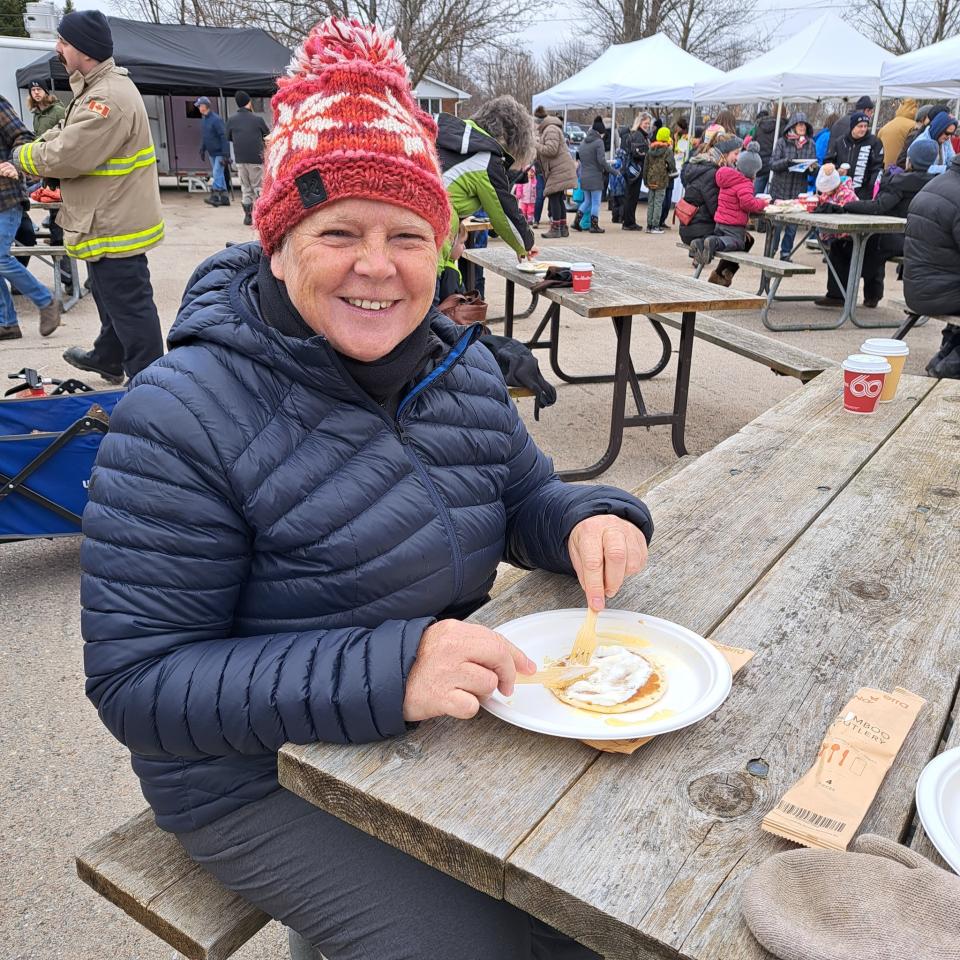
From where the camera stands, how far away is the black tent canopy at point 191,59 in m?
19.2

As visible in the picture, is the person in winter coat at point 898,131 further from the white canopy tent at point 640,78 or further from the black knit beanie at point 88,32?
the black knit beanie at point 88,32

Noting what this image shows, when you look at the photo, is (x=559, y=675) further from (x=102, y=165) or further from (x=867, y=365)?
(x=102, y=165)

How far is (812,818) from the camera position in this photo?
40.7 inches

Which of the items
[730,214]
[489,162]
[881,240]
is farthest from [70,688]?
[881,240]

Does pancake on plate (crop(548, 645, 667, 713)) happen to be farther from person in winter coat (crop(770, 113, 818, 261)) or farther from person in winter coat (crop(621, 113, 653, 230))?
person in winter coat (crop(621, 113, 653, 230))

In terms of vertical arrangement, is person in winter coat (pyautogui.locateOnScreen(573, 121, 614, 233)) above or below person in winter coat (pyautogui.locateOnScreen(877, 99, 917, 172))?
below

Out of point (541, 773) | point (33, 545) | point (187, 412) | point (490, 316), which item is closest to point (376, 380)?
point (187, 412)

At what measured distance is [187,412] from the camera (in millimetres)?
1367

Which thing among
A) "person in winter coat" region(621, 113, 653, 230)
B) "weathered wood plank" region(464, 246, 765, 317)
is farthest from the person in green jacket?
"person in winter coat" region(621, 113, 653, 230)

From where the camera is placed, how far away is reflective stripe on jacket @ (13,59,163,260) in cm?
493

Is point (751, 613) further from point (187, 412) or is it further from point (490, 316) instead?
point (490, 316)

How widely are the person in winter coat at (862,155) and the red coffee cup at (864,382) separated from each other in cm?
1070

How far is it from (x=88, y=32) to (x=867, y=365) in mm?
4428

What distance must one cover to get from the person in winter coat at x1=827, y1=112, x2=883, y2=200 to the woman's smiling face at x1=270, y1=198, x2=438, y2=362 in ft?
40.4
